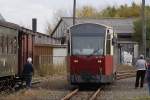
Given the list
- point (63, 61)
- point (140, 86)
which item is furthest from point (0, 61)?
point (63, 61)

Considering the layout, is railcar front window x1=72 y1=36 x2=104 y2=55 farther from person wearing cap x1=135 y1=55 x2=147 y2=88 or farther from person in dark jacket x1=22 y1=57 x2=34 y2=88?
person wearing cap x1=135 y1=55 x2=147 y2=88

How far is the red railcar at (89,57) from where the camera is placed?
2878 centimetres

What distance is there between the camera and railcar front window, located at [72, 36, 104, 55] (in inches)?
1137

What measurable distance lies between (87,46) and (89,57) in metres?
0.58

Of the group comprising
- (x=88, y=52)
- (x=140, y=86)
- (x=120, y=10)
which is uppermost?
(x=120, y=10)

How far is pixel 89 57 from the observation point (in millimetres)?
28844

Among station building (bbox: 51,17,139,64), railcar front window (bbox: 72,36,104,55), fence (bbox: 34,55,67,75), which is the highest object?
station building (bbox: 51,17,139,64)

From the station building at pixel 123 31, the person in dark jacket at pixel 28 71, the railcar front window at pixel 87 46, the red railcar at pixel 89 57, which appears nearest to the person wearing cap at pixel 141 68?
the red railcar at pixel 89 57

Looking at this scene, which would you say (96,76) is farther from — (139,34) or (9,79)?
(139,34)

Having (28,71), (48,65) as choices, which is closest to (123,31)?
(48,65)

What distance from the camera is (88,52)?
94.8 feet

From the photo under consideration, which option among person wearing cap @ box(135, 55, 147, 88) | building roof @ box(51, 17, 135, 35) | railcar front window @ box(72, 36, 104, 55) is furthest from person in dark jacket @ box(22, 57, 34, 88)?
building roof @ box(51, 17, 135, 35)

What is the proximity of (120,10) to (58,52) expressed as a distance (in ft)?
248

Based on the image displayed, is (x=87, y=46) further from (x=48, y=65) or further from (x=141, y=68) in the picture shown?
(x=48, y=65)
